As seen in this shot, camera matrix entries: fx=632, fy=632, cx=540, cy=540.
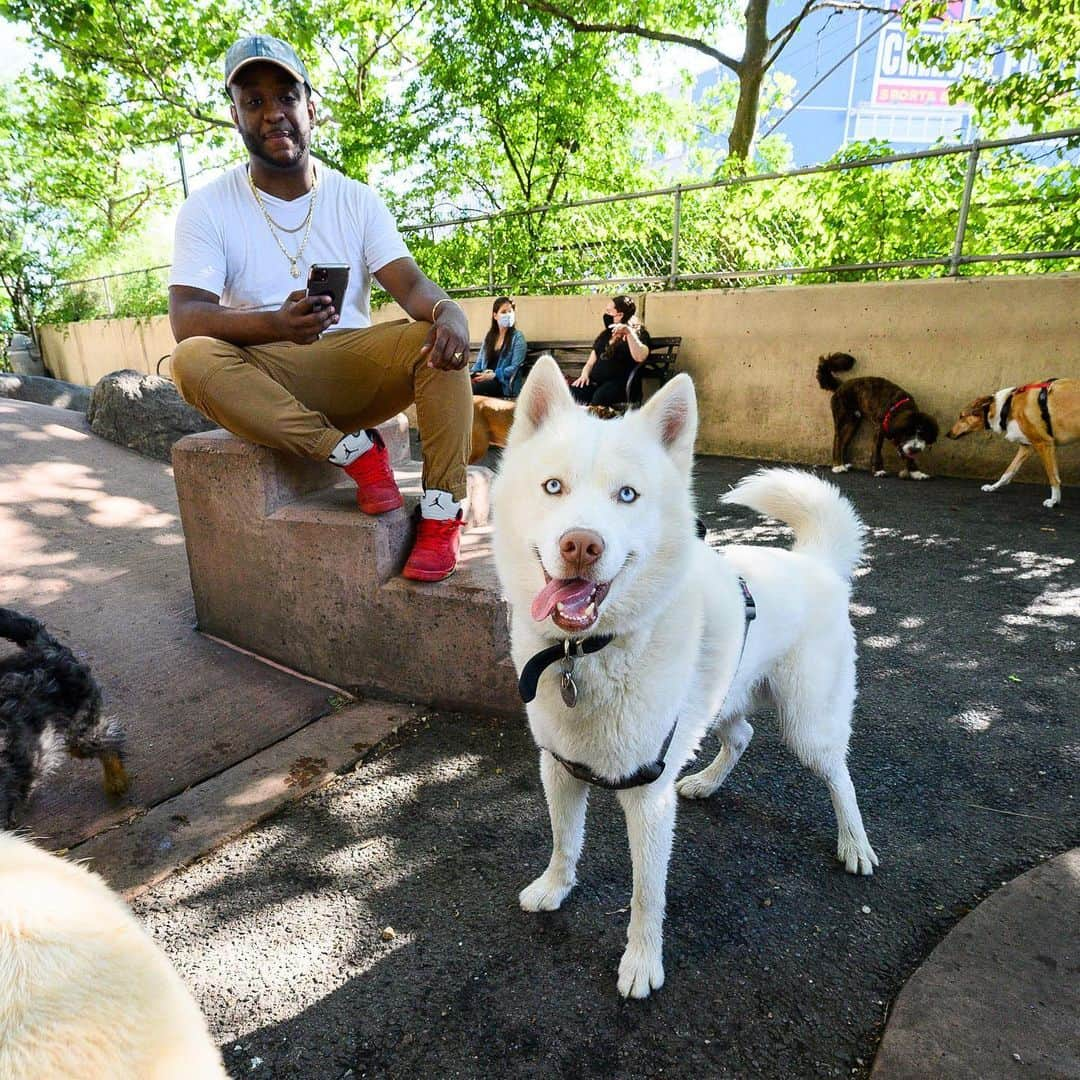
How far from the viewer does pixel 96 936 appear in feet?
2.79

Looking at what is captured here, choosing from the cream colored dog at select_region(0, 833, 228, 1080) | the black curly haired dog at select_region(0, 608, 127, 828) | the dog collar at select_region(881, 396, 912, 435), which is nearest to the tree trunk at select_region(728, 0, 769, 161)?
the dog collar at select_region(881, 396, 912, 435)

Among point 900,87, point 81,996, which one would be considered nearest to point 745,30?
point 81,996

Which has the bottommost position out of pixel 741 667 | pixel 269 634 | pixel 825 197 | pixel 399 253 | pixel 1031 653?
pixel 1031 653

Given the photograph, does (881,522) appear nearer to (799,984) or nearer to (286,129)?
(799,984)

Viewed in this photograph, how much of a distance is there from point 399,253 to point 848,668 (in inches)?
105

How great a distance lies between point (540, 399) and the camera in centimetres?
169

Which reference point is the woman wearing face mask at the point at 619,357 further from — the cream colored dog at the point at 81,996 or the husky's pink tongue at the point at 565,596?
the cream colored dog at the point at 81,996

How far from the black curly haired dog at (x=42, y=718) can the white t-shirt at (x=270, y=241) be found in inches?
61.4

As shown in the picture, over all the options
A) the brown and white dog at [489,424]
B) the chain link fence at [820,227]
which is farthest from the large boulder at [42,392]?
the chain link fence at [820,227]

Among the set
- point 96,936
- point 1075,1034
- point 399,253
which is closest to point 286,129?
point 399,253

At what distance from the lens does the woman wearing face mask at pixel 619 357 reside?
771 centimetres

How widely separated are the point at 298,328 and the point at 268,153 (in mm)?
962

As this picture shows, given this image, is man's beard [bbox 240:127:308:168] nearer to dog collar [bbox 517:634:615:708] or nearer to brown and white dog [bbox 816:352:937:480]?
dog collar [bbox 517:634:615:708]

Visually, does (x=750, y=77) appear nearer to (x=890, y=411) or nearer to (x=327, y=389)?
(x=890, y=411)
